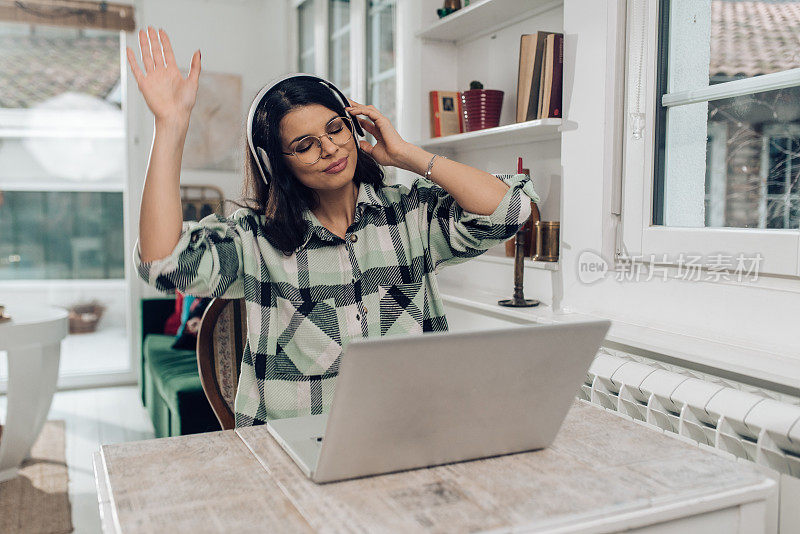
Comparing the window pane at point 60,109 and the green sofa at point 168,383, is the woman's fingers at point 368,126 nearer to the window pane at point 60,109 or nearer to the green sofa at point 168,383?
the green sofa at point 168,383

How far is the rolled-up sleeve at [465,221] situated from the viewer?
1.29 metres

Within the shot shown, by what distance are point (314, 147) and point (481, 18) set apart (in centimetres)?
134

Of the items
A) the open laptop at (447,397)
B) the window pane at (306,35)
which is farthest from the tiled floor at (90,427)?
the window pane at (306,35)

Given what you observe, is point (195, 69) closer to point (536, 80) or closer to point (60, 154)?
point (536, 80)

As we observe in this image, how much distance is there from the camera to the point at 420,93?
264 cm

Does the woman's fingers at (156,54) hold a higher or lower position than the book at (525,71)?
lower

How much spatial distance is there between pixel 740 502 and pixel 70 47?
466 centimetres

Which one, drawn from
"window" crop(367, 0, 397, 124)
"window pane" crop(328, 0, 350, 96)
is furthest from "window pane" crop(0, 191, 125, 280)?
"window" crop(367, 0, 397, 124)

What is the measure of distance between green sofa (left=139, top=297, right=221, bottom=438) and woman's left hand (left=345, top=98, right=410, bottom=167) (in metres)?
1.44

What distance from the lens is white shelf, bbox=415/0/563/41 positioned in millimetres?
2193

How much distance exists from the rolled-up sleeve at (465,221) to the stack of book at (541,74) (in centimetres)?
70

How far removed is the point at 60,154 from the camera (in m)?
4.39

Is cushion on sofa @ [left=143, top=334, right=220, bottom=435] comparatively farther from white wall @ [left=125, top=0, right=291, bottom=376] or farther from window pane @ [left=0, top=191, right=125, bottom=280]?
window pane @ [left=0, top=191, right=125, bottom=280]

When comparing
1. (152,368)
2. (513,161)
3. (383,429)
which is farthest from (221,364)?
(152,368)
